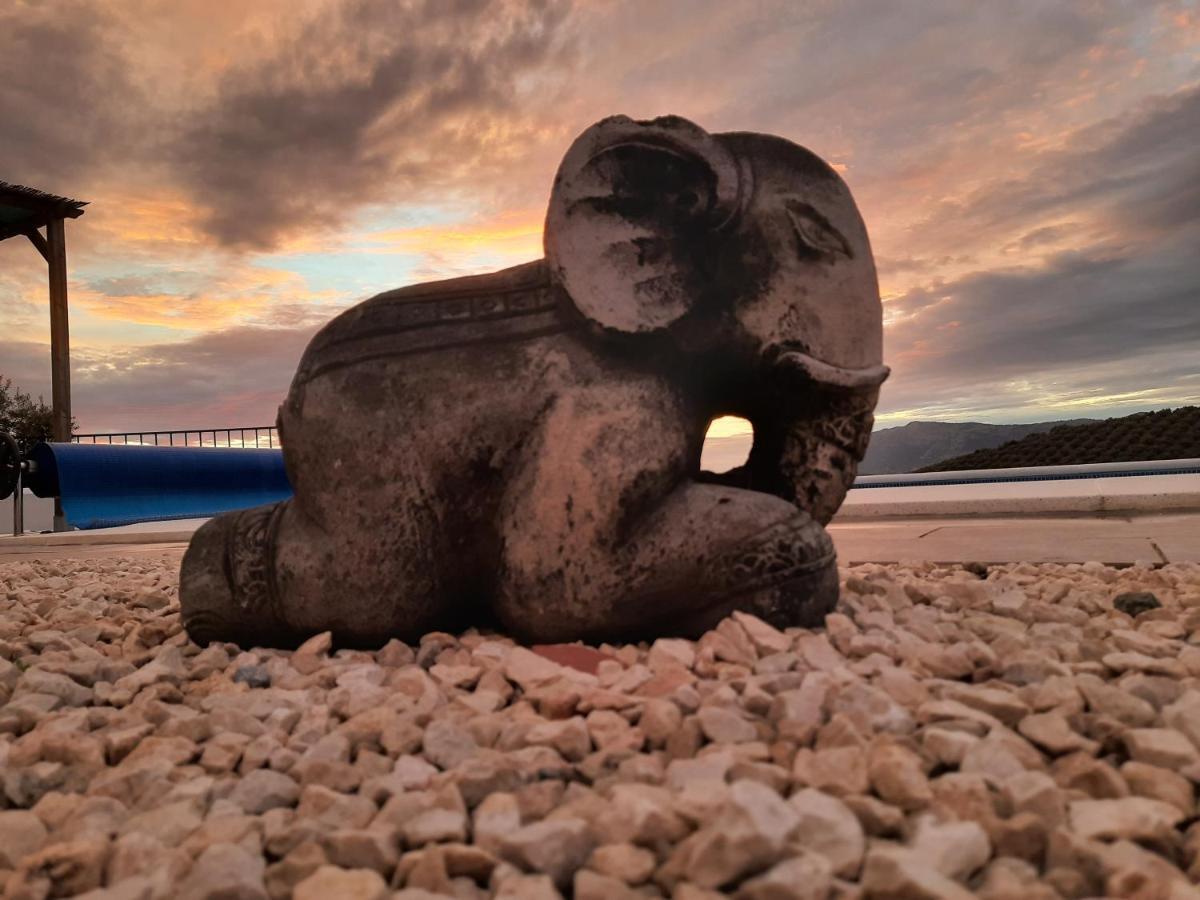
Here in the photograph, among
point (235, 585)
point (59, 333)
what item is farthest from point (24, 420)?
point (235, 585)

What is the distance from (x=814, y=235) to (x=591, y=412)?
0.70 meters

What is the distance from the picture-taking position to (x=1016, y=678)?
146 centimetres

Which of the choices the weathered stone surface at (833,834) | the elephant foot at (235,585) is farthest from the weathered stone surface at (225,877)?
the elephant foot at (235,585)

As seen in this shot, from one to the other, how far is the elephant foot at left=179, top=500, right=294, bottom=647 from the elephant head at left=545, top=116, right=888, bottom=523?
3.19ft

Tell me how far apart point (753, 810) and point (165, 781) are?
864 millimetres

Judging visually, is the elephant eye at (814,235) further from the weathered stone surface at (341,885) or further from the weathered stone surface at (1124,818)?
the weathered stone surface at (341,885)

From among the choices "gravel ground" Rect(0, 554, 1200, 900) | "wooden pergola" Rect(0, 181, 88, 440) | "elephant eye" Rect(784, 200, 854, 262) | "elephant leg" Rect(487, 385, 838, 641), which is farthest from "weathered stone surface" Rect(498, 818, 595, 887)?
"wooden pergola" Rect(0, 181, 88, 440)

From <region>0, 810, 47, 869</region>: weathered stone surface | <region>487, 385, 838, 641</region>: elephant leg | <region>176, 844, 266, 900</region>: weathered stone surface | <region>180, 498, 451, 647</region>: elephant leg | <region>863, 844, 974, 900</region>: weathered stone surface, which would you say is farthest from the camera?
<region>180, 498, 451, 647</region>: elephant leg

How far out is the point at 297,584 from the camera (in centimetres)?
195

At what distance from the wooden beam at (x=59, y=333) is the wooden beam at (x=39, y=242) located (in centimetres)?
3

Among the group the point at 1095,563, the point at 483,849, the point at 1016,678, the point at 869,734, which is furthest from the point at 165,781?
the point at 1095,563

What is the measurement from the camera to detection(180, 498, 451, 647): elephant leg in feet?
6.25

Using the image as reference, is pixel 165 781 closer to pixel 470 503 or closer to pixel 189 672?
pixel 189 672

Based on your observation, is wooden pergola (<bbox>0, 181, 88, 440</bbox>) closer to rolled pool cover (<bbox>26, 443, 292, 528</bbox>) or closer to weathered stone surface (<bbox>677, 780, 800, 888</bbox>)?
rolled pool cover (<bbox>26, 443, 292, 528</bbox>)
